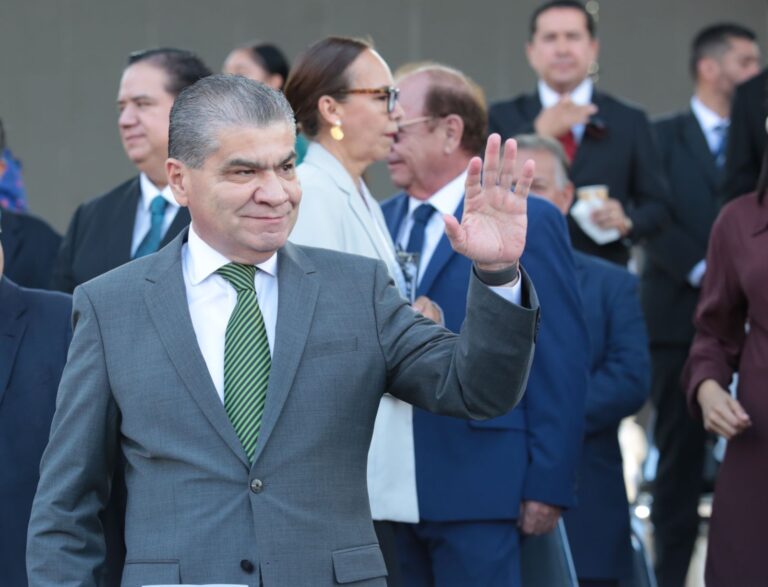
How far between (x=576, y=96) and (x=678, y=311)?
3.39 ft

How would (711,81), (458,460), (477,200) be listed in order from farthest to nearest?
1. (711,81)
2. (458,460)
3. (477,200)

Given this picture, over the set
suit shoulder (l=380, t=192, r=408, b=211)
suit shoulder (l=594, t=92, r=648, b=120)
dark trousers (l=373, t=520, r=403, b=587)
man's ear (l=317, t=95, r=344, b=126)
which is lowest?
dark trousers (l=373, t=520, r=403, b=587)

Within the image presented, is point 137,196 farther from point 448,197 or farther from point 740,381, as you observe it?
point 740,381

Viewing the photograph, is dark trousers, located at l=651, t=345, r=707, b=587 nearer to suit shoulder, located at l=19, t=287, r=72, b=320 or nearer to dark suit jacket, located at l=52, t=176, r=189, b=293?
dark suit jacket, located at l=52, t=176, r=189, b=293

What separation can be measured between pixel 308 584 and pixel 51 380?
41.0 inches

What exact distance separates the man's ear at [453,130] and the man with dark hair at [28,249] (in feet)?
5.46

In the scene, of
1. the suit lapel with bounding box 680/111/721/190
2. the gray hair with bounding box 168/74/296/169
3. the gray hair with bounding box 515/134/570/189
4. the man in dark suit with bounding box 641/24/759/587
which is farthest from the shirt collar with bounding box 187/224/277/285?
the suit lapel with bounding box 680/111/721/190

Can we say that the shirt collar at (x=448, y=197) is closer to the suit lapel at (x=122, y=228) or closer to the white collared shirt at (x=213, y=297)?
the suit lapel at (x=122, y=228)

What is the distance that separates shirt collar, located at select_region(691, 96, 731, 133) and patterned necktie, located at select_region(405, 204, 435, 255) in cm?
277

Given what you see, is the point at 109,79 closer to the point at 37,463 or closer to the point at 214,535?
the point at 37,463

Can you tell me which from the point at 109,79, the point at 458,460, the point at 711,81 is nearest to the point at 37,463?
the point at 458,460

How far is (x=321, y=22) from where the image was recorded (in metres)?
9.52

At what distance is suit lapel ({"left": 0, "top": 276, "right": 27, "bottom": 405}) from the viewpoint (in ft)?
12.3

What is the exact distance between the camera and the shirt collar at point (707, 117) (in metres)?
7.13
